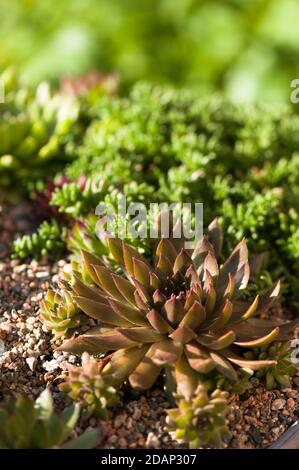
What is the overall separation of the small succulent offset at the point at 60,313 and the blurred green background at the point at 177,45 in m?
2.96

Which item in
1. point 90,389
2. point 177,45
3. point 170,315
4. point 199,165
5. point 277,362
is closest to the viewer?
point 90,389

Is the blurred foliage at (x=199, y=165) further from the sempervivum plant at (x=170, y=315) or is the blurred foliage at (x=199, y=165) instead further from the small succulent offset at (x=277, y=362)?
the small succulent offset at (x=277, y=362)

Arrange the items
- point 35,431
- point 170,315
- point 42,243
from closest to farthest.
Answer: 1. point 35,431
2. point 170,315
3. point 42,243

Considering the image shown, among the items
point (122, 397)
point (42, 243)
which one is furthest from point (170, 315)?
point (42, 243)

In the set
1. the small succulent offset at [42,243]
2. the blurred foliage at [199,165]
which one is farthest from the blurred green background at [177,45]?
the small succulent offset at [42,243]

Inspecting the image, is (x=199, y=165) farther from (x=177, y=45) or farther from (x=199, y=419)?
(x=177, y=45)

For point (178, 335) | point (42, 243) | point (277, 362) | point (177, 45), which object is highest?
point (177, 45)

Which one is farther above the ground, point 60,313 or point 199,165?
point 199,165

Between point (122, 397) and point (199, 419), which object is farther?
point (122, 397)

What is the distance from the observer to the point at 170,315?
2.34 metres

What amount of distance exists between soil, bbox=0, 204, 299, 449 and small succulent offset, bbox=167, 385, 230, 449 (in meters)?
0.10

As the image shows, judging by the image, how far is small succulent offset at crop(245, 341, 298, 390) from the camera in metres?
2.43

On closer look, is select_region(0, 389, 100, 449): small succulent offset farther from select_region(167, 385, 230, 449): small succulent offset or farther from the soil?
select_region(167, 385, 230, 449): small succulent offset

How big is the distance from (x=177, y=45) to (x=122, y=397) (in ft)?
12.1
